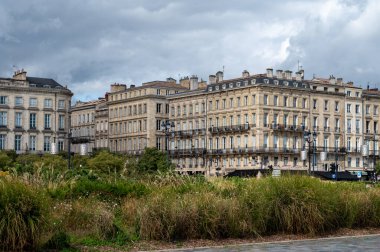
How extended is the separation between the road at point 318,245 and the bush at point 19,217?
4.56 metres

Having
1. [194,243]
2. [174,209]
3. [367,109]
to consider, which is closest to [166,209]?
[174,209]

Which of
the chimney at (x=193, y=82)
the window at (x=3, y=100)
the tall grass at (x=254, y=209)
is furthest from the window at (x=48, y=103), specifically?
the tall grass at (x=254, y=209)

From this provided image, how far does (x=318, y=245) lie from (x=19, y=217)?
349 inches

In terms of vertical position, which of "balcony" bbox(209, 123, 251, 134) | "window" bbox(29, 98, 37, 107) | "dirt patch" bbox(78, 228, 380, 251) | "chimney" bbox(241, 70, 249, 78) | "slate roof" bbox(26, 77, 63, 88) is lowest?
"dirt patch" bbox(78, 228, 380, 251)

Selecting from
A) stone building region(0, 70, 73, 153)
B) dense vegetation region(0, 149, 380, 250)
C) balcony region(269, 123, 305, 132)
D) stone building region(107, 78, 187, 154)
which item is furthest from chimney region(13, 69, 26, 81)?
dense vegetation region(0, 149, 380, 250)

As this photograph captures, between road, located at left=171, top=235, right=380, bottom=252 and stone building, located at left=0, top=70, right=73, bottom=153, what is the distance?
79450 millimetres

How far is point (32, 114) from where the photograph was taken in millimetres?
103000

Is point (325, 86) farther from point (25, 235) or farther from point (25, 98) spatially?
point (25, 235)

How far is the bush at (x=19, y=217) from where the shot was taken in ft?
61.8

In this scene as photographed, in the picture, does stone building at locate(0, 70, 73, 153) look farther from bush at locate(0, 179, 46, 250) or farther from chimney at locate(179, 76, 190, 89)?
bush at locate(0, 179, 46, 250)

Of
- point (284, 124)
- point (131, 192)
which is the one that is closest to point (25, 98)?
point (284, 124)

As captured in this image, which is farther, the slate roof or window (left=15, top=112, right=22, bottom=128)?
the slate roof

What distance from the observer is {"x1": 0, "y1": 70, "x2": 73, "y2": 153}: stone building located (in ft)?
331

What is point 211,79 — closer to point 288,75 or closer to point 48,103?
point 288,75
